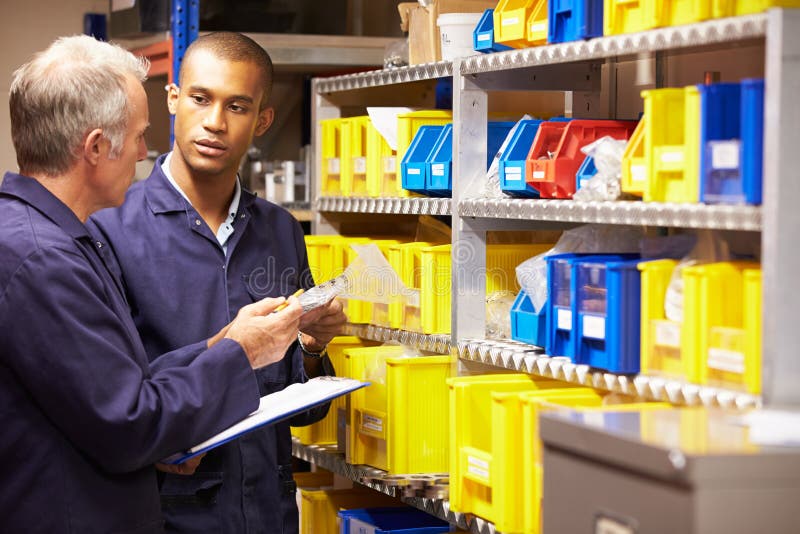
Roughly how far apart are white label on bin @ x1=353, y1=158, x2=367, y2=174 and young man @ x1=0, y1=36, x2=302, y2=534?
1.23m

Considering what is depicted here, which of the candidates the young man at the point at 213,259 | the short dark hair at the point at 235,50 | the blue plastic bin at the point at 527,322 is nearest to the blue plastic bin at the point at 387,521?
the young man at the point at 213,259

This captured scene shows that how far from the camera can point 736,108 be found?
7.28ft

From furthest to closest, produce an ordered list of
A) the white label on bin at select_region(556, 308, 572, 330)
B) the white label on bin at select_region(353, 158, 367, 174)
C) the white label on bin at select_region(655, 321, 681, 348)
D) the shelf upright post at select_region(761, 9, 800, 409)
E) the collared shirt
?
the white label on bin at select_region(353, 158, 367, 174), the collared shirt, the white label on bin at select_region(556, 308, 572, 330), the white label on bin at select_region(655, 321, 681, 348), the shelf upright post at select_region(761, 9, 800, 409)

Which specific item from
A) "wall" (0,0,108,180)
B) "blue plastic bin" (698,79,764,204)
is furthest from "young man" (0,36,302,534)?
"wall" (0,0,108,180)

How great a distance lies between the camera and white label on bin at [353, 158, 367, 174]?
3709 mm

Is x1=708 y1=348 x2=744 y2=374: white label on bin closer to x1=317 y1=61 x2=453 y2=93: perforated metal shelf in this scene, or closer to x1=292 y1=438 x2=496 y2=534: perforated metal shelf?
x1=292 y1=438 x2=496 y2=534: perforated metal shelf

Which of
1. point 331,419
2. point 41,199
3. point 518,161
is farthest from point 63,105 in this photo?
point 331,419

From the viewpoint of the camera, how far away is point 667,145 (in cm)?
236

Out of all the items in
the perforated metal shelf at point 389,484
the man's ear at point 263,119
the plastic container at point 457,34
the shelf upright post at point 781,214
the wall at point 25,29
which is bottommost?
the perforated metal shelf at point 389,484

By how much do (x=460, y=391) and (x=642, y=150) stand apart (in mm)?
801

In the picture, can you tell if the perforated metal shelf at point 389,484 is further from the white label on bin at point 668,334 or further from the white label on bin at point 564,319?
the white label on bin at point 668,334

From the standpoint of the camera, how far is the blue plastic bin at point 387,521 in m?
3.51

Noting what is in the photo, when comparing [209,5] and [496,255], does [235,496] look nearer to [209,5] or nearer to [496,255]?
[496,255]

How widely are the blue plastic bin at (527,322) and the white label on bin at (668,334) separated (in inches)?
18.3
